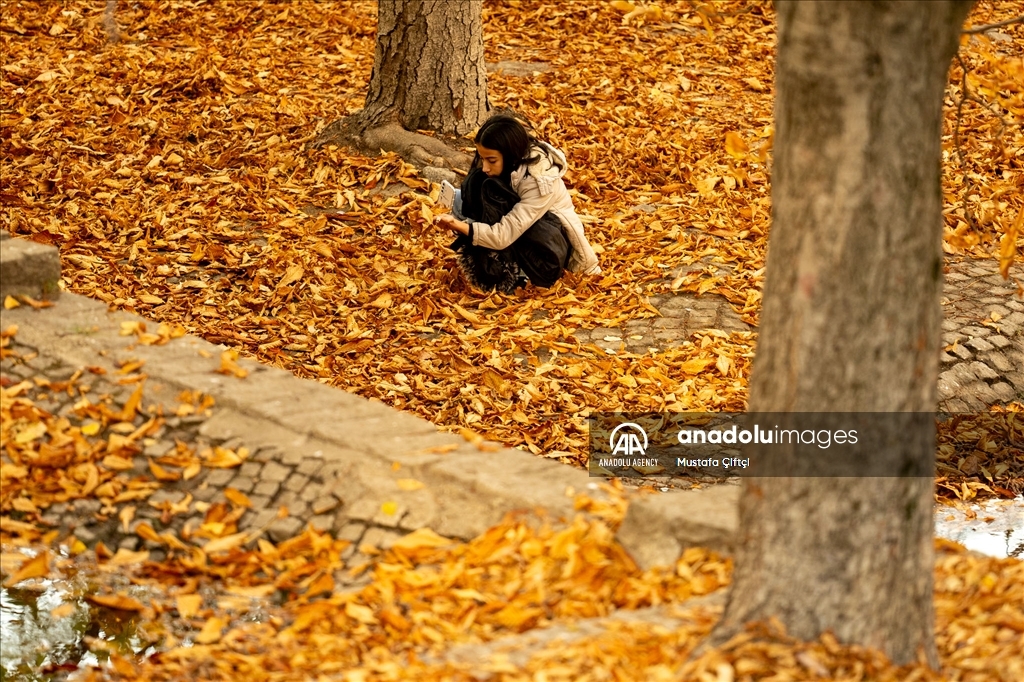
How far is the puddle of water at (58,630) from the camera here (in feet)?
10.9

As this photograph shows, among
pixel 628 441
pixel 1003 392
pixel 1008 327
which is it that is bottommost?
pixel 628 441

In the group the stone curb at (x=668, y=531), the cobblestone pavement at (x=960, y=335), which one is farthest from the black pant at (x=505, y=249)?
the stone curb at (x=668, y=531)

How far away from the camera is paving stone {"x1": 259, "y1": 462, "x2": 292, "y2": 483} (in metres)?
3.91

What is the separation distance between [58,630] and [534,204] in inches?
132

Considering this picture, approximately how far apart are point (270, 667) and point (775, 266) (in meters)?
1.71

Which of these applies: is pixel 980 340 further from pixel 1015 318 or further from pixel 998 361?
pixel 1015 318

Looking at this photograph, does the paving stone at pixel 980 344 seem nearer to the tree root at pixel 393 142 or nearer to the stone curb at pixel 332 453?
the stone curb at pixel 332 453

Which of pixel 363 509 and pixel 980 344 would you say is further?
pixel 980 344

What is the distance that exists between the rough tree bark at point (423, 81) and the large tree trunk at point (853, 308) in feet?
15.4

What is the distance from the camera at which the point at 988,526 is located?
4848 millimetres

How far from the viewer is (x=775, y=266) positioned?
2.71 metres

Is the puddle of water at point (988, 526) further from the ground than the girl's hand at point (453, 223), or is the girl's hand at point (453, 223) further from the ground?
the girl's hand at point (453, 223)

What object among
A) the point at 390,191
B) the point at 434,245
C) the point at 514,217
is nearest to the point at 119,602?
the point at 514,217

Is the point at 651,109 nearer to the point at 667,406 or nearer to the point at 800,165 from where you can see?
the point at 667,406
